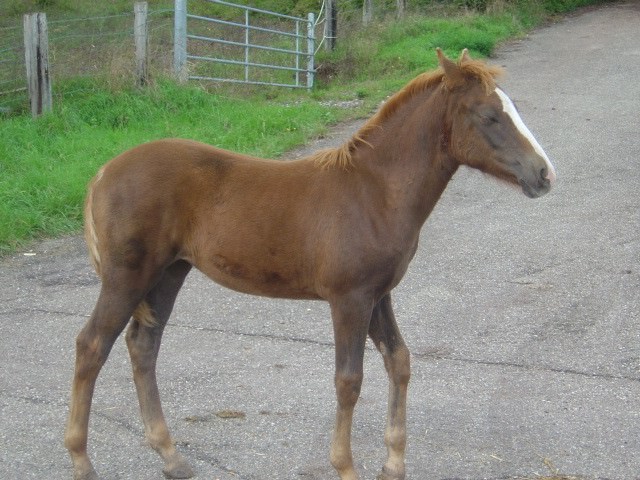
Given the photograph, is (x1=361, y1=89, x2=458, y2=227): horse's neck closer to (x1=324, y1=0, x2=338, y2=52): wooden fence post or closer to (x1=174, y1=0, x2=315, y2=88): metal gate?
(x1=174, y1=0, x2=315, y2=88): metal gate

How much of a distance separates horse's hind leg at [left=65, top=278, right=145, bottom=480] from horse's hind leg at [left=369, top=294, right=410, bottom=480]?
1188mm

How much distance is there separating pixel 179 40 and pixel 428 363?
26.6ft

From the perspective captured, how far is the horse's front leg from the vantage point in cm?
404

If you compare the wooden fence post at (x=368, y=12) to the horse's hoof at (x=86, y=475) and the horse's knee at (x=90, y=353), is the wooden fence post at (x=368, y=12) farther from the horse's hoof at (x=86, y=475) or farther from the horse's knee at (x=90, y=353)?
the horse's hoof at (x=86, y=475)

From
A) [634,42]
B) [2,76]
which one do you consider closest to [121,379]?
[2,76]

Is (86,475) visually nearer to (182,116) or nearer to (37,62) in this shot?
(182,116)

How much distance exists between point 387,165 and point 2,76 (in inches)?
341

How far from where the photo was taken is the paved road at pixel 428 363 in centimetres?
466

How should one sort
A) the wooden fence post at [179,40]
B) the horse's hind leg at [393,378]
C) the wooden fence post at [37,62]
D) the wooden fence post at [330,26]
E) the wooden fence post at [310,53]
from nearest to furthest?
the horse's hind leg at [393,378] → the wooden fence post at [37,62] → the wooden fence post at [179,40] → the wooden fence post at [310,53] → the wooden fence post at [330,26]

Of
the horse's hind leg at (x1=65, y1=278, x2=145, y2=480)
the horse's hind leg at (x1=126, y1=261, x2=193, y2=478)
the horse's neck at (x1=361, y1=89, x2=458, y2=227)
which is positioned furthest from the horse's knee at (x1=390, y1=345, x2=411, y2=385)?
the horse's hind leg at (x1=65, y1=278, x2=145, y2=480)

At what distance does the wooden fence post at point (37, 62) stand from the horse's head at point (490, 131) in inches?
322

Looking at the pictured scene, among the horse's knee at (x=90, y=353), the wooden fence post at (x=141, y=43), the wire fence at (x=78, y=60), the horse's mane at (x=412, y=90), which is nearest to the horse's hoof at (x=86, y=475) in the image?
the horse's knee at (x=90, y=353)

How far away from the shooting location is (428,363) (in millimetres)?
5859

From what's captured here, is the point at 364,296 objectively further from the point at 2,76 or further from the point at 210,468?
the point at 2,76
